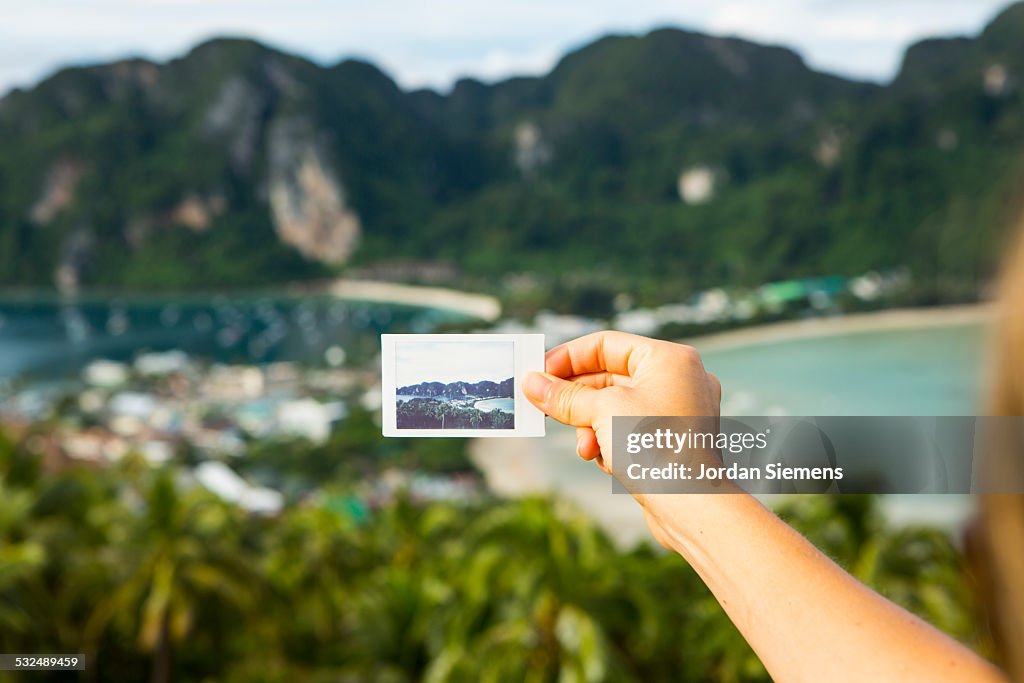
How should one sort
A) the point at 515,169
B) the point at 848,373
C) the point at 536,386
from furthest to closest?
the point at 515,169
the point at 848,373
the point at 536,386

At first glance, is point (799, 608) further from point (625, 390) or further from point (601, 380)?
point (601, 380)

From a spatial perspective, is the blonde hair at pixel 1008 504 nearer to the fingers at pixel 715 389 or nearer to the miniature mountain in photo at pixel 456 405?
the fingers at pixel 715 389

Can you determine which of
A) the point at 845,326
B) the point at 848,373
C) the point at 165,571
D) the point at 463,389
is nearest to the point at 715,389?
the point at 463,389

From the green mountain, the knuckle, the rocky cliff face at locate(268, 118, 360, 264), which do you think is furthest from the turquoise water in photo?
the rocky cliff face at locate(268, 118, 360, 264)

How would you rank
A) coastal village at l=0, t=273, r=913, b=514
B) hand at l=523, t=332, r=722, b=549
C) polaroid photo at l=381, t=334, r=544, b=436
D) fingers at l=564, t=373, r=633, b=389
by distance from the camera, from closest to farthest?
1. hand at l=523, t=332, r=722, b=549
2. fingers at l=564, t=373, r=633, b=389
3. polaroid photo at l=381, t=334, r=544, b=436
4. coastal village at l=0, t=273, r=913, b=514

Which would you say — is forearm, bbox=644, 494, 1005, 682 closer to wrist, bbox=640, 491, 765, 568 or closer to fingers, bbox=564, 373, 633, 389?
wrist, bbox=640, 491, 765, 568

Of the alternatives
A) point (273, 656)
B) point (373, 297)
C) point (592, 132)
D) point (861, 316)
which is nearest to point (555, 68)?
point (592, 132)
